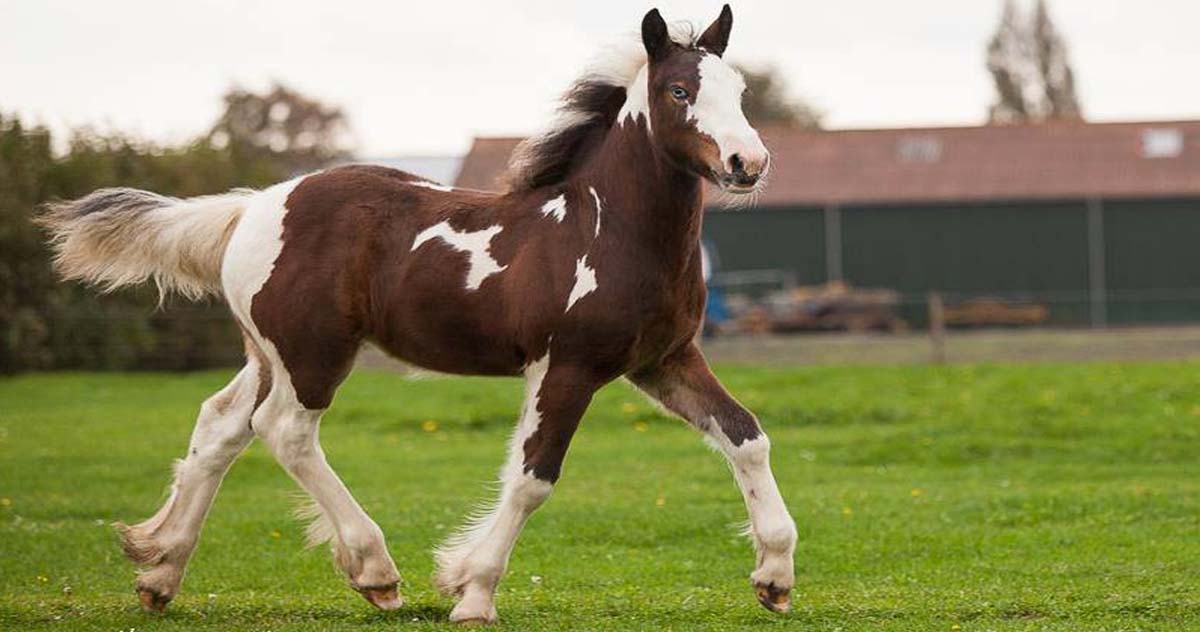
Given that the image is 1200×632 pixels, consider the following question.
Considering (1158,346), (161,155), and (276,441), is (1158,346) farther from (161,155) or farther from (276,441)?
(276,441)

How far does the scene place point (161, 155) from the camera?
32.0 meters

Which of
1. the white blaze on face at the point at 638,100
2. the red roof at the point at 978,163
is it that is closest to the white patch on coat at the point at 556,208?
the white blaze on face at the point at 638,100

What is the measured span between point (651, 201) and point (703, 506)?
5688 millimetres

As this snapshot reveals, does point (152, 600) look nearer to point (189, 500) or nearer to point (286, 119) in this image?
point (189, 500)

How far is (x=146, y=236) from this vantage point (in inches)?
329

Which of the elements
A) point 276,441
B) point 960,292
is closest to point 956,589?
point 276,441

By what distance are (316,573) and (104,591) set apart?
4.02 ft

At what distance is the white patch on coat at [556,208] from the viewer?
7551mm

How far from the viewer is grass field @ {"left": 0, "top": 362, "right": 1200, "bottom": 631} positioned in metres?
7.96

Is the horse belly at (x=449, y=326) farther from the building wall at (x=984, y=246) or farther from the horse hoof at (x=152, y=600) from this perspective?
the building wall at (x=984, y=246)

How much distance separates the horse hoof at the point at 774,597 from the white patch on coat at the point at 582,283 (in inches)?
56.8

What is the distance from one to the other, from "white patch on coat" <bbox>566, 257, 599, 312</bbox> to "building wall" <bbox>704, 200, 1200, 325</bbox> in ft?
126

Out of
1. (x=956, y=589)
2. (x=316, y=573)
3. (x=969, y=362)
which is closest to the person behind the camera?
(x=956, y=589)

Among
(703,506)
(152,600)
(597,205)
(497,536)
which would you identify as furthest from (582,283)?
(703,506)
